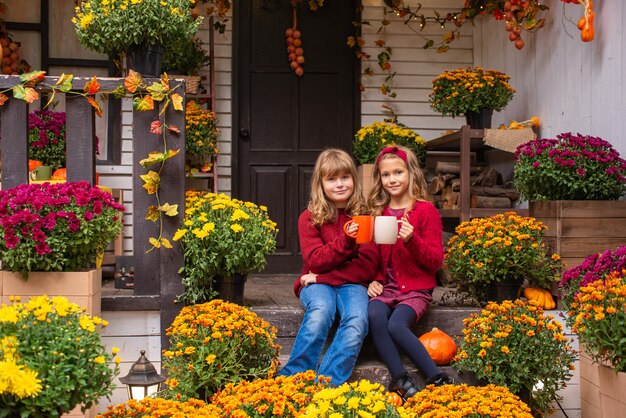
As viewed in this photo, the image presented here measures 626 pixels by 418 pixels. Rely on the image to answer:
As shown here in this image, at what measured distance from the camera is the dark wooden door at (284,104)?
6.82 meters

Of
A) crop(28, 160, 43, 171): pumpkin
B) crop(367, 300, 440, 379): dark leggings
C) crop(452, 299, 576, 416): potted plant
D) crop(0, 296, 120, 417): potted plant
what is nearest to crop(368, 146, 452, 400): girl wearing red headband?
crop(367, 300, 440, 379): dark leggings

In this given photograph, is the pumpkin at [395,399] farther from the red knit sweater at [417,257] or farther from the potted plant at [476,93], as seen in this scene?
the potted plant at [476,93]

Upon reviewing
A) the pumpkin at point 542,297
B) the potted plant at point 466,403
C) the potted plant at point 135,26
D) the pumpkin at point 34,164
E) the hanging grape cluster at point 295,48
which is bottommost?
the potted plant at point 466,403

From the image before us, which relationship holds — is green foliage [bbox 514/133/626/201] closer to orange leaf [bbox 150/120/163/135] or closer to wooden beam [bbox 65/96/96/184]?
orange leaf [bbox 150/120/163/135]

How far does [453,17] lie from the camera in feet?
22.5

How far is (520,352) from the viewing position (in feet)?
10.6

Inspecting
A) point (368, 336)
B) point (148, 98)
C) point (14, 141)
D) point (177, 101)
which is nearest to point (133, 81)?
point (148, 98)

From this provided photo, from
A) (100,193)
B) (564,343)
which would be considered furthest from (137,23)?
(564,343)

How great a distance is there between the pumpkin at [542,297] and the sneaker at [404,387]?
1.32 meters

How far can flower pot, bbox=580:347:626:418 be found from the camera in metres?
2.80

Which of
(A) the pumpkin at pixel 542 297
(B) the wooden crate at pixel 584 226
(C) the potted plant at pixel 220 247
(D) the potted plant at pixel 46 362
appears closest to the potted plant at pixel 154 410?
(D) the potted plant at pixel 46 362

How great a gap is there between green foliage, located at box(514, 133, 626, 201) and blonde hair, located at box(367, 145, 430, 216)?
2.85 feet

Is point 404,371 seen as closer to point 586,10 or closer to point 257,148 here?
point 586,10

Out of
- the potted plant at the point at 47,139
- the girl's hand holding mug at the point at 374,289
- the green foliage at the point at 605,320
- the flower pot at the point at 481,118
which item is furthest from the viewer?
the flower pot at the point at 481,118
